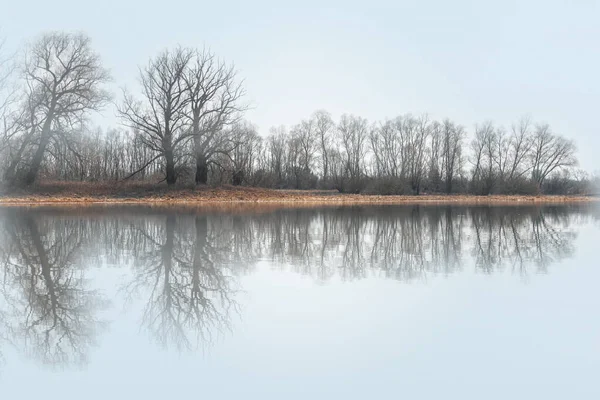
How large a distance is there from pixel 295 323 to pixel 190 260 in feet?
13.2

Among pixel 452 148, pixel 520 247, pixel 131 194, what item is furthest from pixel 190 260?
pixel 452 148

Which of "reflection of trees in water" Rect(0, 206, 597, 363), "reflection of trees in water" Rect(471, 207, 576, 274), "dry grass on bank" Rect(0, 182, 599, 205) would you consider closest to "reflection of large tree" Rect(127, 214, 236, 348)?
"reflection of trees in water" Rect(0, 206, 597, 363)

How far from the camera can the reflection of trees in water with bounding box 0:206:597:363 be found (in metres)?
4.92

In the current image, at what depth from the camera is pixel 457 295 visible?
6.09 m

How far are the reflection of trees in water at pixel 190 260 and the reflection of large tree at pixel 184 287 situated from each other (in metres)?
0.01

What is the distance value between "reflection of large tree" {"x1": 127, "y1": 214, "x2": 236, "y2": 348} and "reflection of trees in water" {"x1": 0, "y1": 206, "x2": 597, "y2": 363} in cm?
1

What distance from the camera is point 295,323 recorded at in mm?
4879

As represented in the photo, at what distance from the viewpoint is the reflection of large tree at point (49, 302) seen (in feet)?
14.4

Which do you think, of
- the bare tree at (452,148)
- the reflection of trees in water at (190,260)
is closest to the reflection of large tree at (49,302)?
the reflection of trees in water at (190,260)

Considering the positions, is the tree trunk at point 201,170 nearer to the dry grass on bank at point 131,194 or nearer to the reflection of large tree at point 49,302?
the dry grass on bank at point 131,194

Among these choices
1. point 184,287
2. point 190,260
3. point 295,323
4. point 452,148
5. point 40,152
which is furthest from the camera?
point 452,148

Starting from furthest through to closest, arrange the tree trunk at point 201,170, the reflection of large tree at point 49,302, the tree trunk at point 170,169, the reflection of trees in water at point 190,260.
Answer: the tree trunk at point 201,170, the tree trunk at point 170,169, the reflection of trees in water at point 190,260, the reflection of large tree at point 49,302

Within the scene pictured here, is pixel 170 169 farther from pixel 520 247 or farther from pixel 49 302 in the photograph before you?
pixel 49 302

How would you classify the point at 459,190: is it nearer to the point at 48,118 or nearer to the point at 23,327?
the point at 48,118
